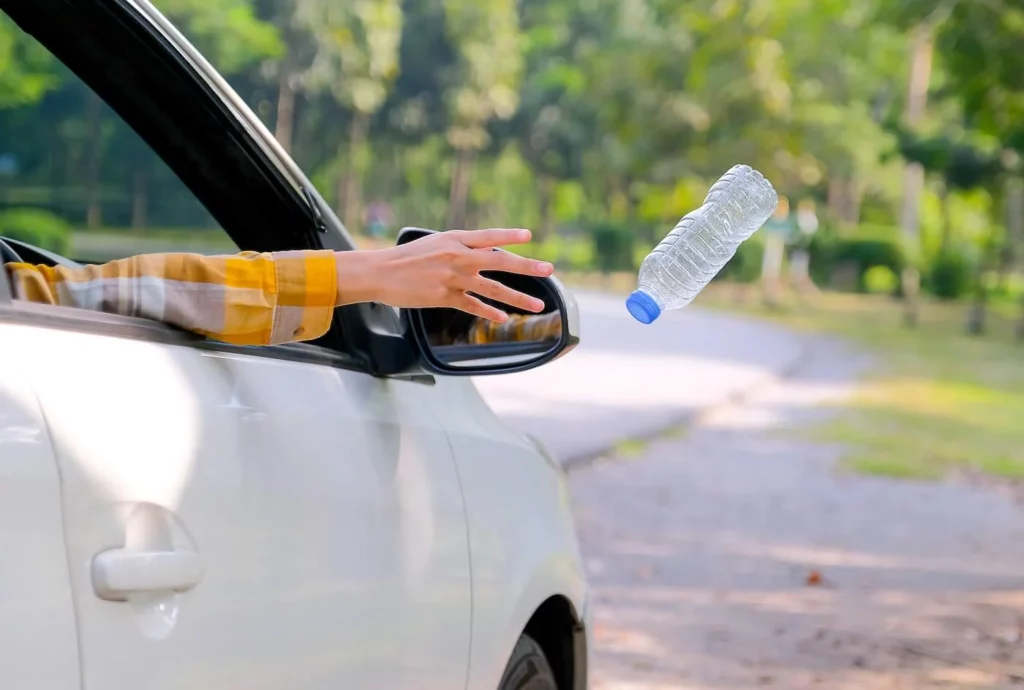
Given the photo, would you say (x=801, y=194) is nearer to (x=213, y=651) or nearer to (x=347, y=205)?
(x=347, y=205)

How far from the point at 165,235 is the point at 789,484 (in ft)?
87.2

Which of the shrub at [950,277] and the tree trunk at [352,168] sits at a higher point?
the tree trunk at [352,168]

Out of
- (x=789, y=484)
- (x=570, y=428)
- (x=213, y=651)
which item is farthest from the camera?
(x=570, y=428)

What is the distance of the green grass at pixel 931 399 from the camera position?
11.4 metres

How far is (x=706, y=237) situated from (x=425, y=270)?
0.79 meters

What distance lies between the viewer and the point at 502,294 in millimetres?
2078

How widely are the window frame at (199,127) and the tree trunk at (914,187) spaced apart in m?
23.4

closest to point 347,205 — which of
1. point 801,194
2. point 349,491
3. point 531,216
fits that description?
point 801,194

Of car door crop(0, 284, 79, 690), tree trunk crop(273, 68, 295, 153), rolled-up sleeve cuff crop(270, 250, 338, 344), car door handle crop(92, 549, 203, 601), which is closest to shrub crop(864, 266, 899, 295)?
tree trunk crop(273, 68, 295, 153)

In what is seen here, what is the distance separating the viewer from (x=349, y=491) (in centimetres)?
212

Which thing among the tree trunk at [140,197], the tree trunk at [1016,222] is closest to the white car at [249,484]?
the tree trunk at [1016,222]

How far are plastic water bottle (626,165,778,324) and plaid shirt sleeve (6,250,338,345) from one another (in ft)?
2.23

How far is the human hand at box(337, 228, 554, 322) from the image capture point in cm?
198

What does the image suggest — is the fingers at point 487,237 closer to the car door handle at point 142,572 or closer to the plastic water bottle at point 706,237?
the plastic water bottle at point 706,237
